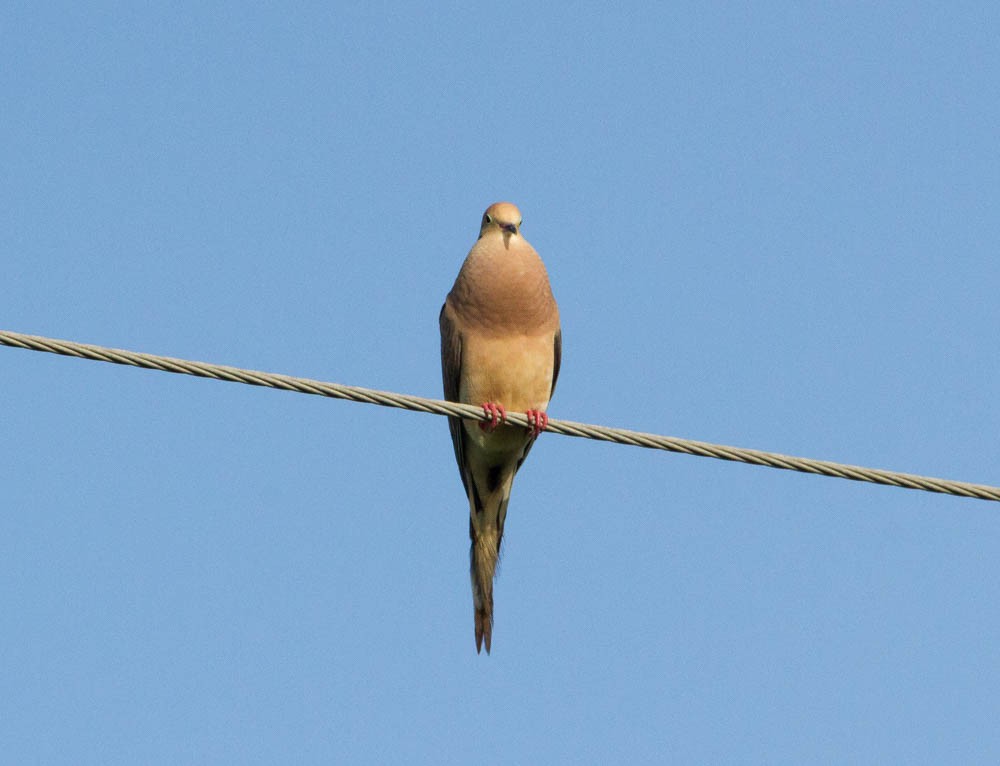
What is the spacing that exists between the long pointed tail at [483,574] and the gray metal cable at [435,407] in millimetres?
2696

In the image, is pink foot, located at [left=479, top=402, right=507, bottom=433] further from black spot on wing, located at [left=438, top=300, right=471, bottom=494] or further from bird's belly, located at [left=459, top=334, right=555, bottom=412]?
black spot on wing, located at [left=438, top=300, right=471, bottom=494]

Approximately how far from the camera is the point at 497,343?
798 cm

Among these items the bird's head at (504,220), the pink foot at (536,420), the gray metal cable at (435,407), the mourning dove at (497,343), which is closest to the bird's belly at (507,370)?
the mourning dove at (497,343)

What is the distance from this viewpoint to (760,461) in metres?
5.43

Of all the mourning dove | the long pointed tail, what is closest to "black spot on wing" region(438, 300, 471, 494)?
the mourning dove

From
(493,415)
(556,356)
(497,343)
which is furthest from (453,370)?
(493,415)

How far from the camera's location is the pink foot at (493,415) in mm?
7210

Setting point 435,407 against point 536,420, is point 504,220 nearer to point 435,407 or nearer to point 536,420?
point 536,420

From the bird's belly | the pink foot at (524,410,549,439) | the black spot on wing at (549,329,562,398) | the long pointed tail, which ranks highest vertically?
the black spot on wing at (549,329,562,398)

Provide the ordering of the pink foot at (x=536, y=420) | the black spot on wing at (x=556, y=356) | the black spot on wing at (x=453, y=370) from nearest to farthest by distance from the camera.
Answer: the pink foot at (x=536, y=420), the black spot on wing at (x=453, y=370), the black spot on wing at (x=556, y=356)

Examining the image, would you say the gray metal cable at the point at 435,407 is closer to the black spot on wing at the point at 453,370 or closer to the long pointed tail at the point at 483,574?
the black spot on wing at the point at 453,370

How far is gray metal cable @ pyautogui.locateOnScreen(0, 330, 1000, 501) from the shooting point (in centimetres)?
496

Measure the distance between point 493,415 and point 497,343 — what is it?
38.0 inches

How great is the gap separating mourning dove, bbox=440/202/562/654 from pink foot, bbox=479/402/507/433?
0.04ft
